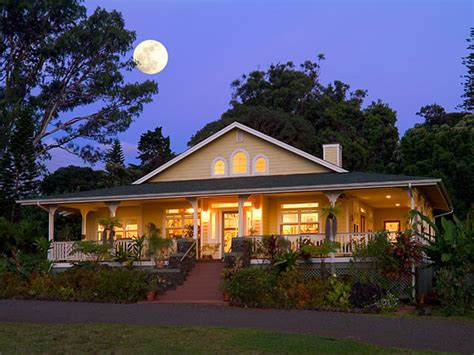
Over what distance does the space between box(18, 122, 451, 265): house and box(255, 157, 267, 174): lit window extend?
40 millimetres

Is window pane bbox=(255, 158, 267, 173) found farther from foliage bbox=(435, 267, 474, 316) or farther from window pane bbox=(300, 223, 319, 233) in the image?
foliage bbox=(435, 267, 474, 316)

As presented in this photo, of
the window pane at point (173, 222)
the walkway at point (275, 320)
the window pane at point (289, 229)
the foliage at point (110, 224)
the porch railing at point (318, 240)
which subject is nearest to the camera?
the walkway at point (275, 320)

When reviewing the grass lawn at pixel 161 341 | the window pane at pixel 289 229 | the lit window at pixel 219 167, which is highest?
the lit window at pixel 219 167

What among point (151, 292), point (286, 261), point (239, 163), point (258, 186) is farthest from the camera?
point (239, 163)

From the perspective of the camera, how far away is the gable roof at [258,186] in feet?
73.1

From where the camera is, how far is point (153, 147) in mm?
51344

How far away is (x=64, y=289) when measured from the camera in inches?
830

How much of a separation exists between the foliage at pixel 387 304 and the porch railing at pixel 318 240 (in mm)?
2869

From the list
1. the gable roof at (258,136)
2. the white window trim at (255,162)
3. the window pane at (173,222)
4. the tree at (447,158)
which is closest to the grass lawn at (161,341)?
the window pane at (173,222)

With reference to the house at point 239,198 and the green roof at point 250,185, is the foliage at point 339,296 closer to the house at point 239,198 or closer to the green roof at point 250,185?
the house at point 239,198

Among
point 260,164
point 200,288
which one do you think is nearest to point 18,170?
point 260,164

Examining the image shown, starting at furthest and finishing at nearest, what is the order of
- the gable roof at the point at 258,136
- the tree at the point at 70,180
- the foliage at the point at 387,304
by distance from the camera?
the tree at the point at 70,180, the gable roof at the point at 258,136, the foliage at the point at 387,304

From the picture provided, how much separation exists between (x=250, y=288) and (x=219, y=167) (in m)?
9.89

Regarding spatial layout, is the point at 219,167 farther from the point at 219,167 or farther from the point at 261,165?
the point at 261,165
